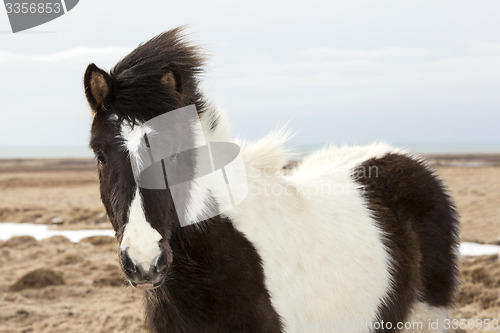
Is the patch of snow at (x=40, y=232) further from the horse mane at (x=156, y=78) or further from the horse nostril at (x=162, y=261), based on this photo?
the horse nostril at (x=162, y=261)

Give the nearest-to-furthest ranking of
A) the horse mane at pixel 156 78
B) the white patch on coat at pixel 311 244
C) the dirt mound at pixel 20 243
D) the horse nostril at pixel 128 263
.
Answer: the horse nostril at pixel 128 263
the horse mane at pixel 156 78
the white patch on coat at pixel 311 244
the dirt mound at pixel 20 243

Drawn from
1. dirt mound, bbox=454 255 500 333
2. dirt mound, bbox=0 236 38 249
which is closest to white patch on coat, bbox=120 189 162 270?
dirt mound, bbox=454 255 500 333

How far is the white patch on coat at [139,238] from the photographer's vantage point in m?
2.14

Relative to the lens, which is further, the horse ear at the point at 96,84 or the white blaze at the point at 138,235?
the horse ear at the point at 96,84

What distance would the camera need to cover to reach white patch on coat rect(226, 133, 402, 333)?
2.84 meters

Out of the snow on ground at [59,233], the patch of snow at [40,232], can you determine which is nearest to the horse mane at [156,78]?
the snow on ground at [59,233]

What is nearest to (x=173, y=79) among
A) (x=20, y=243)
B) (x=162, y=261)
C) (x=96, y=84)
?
(x=96, y=84)

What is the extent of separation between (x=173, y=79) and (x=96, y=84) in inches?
17.4

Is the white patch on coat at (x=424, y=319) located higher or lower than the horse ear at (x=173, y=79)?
lower

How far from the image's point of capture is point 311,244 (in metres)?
3.08

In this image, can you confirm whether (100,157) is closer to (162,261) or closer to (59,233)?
(162,261)

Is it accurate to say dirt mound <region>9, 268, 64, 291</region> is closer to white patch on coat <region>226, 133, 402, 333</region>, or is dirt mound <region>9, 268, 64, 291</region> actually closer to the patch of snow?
the patch of snow

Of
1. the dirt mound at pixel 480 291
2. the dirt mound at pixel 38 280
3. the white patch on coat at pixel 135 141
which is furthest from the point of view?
the dirt mound at pixel 38 280

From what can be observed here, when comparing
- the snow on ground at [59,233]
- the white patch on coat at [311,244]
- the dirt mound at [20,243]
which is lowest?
the snow on ground at [59,233]
